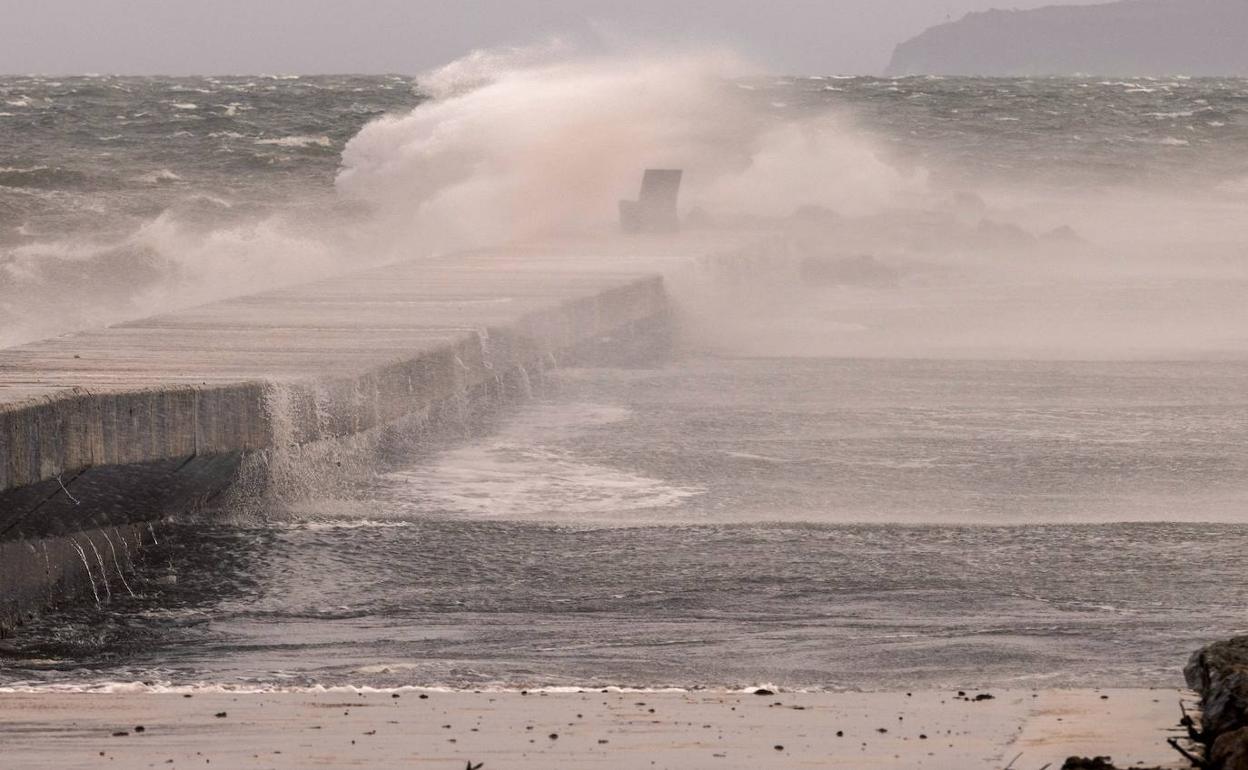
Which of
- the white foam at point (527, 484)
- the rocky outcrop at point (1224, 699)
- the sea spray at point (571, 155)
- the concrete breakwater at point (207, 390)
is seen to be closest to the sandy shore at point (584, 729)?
the rocky outcrop at point (1224, 699)

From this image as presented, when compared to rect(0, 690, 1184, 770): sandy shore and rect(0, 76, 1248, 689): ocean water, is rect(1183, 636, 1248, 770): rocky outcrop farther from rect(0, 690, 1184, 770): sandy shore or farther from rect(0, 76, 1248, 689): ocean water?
rect(0, 76, 1248, 689): ocean water

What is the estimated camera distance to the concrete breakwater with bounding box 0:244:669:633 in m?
5.89

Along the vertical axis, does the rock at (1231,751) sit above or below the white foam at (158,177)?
A: below

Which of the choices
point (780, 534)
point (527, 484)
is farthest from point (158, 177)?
point (780, 534)

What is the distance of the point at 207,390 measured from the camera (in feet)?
22.4

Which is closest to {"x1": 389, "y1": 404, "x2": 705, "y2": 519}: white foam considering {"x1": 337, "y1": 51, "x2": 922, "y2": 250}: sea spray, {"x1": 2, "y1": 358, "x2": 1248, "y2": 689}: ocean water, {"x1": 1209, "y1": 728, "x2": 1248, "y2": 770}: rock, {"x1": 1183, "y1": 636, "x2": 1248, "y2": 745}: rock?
{"x1": 2, "y1": 358, "x2": 1248, "y2": 689}: ocean water

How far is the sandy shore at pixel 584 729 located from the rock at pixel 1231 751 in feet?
0.70

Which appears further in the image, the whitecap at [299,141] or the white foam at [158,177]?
the whitecap at [299,141]

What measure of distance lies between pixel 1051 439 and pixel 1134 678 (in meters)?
4.03

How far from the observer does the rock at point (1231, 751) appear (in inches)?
136

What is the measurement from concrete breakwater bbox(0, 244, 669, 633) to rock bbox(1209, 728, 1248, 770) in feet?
11.3

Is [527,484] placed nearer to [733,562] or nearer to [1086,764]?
[733,562]

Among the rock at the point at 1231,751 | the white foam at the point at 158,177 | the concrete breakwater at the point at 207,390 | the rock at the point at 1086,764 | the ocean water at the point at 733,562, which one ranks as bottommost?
the ocean water at the point at 733,562

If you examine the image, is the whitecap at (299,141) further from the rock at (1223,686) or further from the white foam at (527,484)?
the rock at (1223,686)
